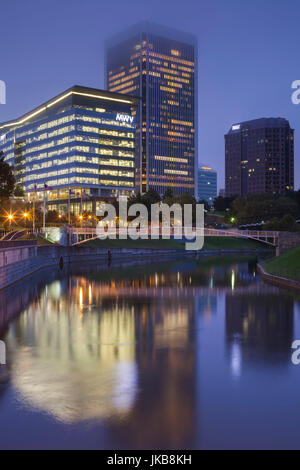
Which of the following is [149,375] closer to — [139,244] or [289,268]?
[289,268]

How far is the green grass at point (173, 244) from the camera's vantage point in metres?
110

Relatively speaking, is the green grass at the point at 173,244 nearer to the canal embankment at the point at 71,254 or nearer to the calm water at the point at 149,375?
the canal embankment at the point at 71,254

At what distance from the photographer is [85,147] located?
173 metres

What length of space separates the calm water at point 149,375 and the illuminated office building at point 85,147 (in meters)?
134

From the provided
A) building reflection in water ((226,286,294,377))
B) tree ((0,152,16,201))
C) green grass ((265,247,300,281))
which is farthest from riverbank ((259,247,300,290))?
tree ((0,152,16,201))

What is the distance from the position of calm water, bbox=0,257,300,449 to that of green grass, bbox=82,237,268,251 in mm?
67930

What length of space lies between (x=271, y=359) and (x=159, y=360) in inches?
208

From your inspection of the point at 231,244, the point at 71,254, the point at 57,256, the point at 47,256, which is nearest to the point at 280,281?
the point at 47,256

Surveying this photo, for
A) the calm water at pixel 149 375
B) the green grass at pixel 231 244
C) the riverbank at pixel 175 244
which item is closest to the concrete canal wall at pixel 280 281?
the calm water at pixel 149 375

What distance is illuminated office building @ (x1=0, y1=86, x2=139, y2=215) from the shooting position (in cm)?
17188

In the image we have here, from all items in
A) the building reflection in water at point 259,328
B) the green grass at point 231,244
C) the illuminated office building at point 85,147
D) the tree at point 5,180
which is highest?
the illuminated office building at point 85,147

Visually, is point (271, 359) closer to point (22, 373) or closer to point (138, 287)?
point (22, 373)

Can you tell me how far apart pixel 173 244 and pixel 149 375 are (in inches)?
4251
